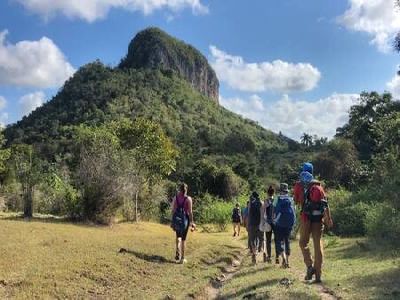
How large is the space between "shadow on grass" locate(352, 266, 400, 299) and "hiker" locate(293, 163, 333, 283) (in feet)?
2.89

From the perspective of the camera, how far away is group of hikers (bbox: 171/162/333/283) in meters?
11.1

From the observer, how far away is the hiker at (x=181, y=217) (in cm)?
1576

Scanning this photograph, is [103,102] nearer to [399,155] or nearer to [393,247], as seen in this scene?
[399,155]

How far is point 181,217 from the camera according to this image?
15836 millimetres

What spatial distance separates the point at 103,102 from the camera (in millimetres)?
106062

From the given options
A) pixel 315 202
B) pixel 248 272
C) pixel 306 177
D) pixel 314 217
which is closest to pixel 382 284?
pixel 314 217

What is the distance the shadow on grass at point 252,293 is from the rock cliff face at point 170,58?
144 m

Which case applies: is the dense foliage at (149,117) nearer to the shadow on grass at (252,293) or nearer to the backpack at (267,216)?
the backpack at (267,216)

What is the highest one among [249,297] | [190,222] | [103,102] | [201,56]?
[201,56]

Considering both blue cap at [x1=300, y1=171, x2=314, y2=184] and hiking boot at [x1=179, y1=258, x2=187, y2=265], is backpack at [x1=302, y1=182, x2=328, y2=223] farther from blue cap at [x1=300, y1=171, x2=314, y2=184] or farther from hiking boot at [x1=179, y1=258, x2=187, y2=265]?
hiking boot at [x1=179, y1=258, x2=187, y2=265]

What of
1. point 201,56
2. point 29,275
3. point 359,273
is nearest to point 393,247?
point 359,273

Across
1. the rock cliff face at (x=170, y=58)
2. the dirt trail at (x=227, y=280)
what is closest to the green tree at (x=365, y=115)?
the dirt trail at (x=227, y=280)

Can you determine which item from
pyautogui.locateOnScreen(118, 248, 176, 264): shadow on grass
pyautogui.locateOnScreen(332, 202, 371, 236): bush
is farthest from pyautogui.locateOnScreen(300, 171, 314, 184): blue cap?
pyautogui.locateOnScreen(332, 202, 371, 236): bush

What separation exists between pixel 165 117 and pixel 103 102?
1208 centimetres
